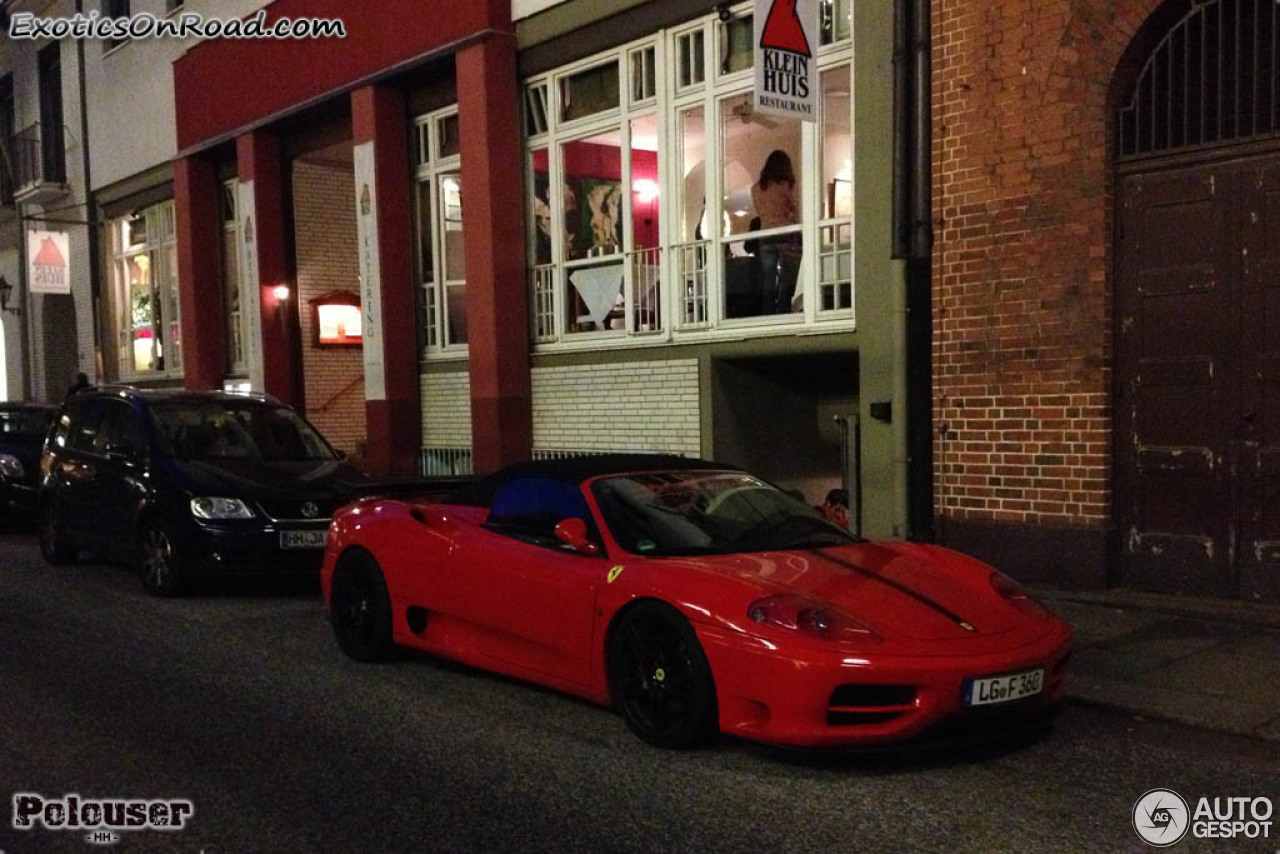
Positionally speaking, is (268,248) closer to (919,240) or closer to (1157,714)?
(919,240)

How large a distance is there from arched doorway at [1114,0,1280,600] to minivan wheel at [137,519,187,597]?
6.99 meters

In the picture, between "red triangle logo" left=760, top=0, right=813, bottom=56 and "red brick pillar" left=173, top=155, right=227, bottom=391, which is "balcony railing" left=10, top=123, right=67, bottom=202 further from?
"red triangle logo" left=760, top=0, right=813, bottom=56

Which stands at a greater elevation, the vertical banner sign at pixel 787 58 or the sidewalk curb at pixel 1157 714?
the vertical banner sign at pixel 787 58

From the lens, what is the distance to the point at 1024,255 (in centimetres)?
866

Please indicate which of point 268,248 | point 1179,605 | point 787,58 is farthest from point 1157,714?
→ point 268,248

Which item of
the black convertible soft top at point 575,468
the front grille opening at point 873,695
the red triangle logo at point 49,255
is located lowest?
the front grille opening at point 873,695

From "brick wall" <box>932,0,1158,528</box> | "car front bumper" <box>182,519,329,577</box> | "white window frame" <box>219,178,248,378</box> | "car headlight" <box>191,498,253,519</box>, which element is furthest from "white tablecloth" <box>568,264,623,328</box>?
"white window frame" <box>219,178,248,378</box>

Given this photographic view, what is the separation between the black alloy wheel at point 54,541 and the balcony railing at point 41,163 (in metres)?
15.4

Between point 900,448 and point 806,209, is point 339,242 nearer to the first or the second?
point 806,209

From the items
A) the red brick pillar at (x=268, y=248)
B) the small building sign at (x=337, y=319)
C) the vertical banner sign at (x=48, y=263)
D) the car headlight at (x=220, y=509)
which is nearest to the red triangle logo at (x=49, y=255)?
the vertical banner sign at (x=48, y=263)

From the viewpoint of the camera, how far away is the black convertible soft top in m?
6.09

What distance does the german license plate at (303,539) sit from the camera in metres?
8.97

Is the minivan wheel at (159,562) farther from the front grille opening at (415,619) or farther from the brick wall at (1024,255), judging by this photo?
the brick wall at (1024,255)

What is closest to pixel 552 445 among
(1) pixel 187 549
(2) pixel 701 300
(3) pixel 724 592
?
(2) pixel 701 300
